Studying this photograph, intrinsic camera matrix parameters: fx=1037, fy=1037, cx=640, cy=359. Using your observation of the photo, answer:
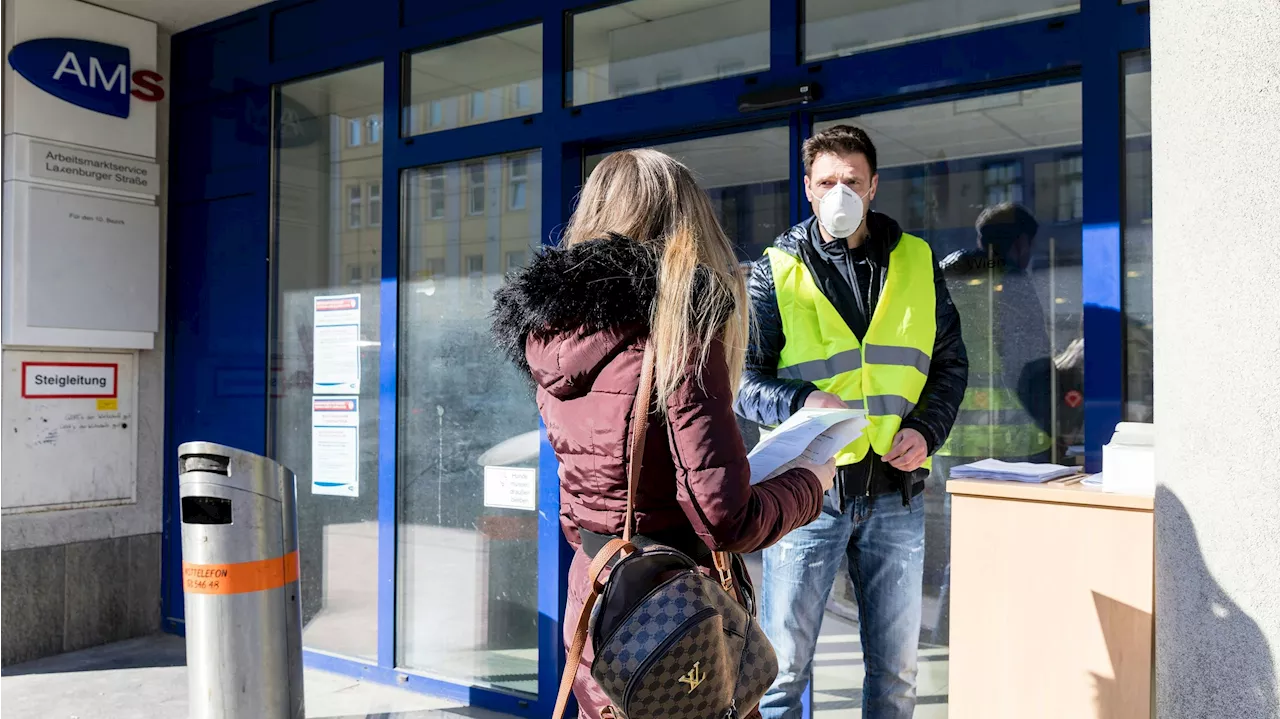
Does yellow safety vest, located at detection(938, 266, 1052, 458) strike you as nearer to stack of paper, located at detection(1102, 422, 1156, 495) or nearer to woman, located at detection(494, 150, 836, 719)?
stack of paper, located at detection(1102, 422, 1156, 495)

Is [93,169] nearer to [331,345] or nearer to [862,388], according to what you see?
[331,345]

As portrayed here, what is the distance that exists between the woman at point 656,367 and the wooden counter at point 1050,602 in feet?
3.22

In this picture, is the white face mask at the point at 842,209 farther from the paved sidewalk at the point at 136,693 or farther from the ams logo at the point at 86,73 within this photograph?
the ams logo at the point at 86,73

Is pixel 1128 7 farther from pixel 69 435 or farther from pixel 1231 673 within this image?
pixel 69 435

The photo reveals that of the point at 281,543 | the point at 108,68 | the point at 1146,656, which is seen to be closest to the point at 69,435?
the point at 108,68

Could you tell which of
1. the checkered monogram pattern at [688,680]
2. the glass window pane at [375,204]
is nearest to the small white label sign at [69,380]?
the glass window pane at [375,204]

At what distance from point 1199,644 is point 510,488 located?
10.3 feet

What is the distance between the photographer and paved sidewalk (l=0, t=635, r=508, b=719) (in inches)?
185

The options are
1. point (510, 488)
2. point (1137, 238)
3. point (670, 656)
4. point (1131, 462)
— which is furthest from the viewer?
point (510, 488)

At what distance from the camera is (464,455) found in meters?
4.86

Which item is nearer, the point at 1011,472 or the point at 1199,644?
the point at 1199,644

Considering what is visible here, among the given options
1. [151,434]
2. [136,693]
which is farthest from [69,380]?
[136,693]

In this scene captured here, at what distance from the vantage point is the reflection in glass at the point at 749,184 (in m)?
4.01

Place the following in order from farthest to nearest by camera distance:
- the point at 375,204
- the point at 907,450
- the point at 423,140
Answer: the point at 375,204 < the point at 423,140 < the point at 907,450
